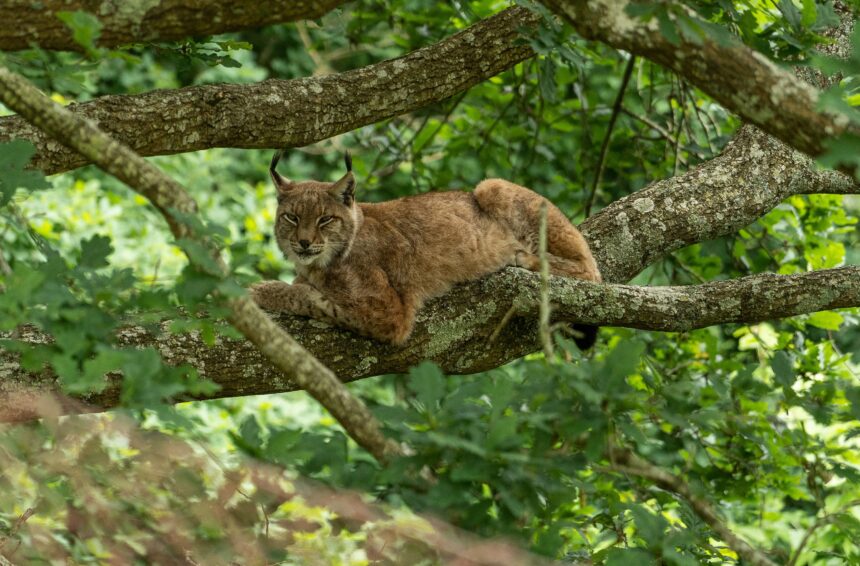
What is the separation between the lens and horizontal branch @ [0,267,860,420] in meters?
4.61

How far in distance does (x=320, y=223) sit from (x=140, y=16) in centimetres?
221

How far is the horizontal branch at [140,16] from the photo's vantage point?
3.29 metres

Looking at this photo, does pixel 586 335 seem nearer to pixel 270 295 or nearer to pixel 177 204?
pixel 270 295

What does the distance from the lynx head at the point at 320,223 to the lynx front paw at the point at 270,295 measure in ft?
1.33

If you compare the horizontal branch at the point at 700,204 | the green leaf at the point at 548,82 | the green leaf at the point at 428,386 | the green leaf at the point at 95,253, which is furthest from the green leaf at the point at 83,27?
the horizontal branch at the point at 700,204

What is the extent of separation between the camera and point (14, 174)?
291 cm

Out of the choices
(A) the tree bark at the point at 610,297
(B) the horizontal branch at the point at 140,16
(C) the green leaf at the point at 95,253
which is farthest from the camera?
(A) the tree bark at the point at 610,297

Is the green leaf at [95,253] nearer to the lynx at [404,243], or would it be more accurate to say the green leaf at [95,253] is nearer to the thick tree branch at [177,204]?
the thick tree branch at [177,204]

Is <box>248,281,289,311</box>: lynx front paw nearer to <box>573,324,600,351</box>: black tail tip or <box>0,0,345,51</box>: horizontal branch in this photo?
<box>573,324,600,351</box>: black tail tip

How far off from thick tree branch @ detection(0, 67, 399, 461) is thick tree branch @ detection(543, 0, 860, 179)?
124 cm

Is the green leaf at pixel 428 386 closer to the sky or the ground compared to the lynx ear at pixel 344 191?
closer to the sky

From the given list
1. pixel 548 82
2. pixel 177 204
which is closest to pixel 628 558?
pixel 177 204

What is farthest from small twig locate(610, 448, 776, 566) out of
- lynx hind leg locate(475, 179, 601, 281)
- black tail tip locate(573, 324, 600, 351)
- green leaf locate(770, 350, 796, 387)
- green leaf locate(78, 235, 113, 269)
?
lynx hind leg locate(475, 179, 601, 281)

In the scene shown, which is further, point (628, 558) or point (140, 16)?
point (140, 16)
